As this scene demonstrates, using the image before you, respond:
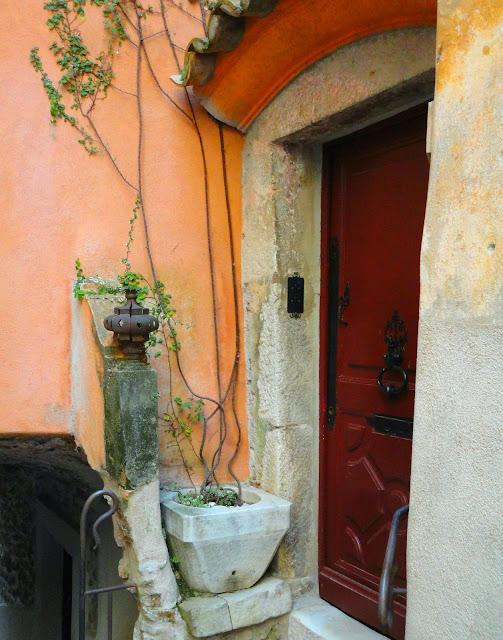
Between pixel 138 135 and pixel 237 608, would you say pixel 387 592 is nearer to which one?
pixel 237 608

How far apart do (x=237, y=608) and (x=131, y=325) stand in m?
1.39

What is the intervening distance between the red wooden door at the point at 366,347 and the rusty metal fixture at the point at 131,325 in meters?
1.00

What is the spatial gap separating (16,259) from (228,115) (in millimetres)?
1331

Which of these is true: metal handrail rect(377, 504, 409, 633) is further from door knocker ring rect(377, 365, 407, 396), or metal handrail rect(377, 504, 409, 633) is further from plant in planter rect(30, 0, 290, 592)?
plant in planter rect(30, 0, 290, 592)

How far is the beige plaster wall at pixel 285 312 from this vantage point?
3125 millimetres

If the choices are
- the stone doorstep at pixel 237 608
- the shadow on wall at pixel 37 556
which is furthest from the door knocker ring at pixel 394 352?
the shadow on wall at pixel 37 556

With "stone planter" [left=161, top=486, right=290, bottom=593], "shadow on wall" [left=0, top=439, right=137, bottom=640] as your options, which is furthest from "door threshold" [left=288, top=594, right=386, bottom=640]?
"shadow on wall" [left=0, top=439, right=137, bottom=640]

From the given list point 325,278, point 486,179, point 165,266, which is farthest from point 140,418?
point 486,179

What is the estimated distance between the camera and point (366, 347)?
117 inches

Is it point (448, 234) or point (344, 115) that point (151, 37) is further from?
point (448, 234)

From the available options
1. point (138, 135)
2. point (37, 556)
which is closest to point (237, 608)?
point (138, 135)

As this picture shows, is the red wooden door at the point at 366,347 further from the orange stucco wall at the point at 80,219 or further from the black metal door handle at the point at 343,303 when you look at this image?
the orange stucco wall at the point at 80,219

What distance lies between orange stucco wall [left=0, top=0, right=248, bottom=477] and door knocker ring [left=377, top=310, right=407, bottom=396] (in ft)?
2.88

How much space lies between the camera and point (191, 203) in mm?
3322
